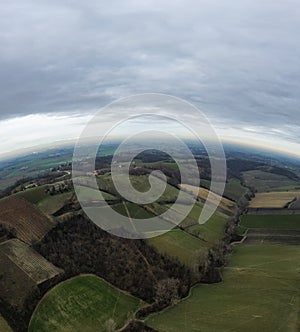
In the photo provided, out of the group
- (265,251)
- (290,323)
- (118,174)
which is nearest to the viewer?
(290,323)

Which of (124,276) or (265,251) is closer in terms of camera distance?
(124,276)

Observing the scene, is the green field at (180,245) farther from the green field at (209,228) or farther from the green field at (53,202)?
the green field at (53,202)

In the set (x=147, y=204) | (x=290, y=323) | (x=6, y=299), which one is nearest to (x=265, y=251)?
(x=147, y=204)

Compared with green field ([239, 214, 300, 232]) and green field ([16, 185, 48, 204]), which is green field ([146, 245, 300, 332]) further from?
green field ([16, 185, 48, 204])

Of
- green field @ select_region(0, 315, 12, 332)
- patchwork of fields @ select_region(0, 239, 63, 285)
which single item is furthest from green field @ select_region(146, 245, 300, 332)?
green field @ select_region(0, 315, 12, 332)

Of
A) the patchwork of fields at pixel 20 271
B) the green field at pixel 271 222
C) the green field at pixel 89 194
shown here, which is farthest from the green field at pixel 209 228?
the patchwork of fields at pixel 20 271

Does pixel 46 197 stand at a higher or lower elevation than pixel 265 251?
higher

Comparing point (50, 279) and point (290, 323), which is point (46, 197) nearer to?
point (50, 279)

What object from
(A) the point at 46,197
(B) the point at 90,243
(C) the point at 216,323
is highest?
(A) the point at 46,197
